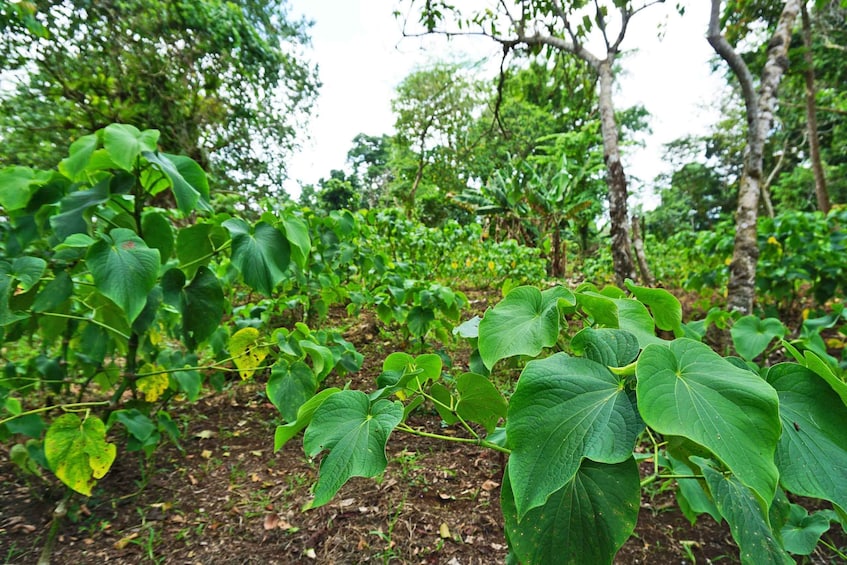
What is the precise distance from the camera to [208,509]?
1.38 m

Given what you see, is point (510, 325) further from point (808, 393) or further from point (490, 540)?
point (490, 540)

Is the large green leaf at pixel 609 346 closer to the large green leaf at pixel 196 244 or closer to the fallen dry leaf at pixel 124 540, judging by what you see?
the large green leaf at pixel 196 244

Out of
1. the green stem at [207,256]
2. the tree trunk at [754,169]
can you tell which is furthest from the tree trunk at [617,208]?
the green stem at [207,256]

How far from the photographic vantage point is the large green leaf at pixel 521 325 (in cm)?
Answer: 54

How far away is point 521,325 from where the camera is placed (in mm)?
591

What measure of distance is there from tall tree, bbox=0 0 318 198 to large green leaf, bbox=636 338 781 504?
613 cm

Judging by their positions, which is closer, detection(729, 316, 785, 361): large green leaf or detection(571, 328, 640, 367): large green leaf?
detection(571, 328, 640, 367): large green leaf

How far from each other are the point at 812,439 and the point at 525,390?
0.28 metres

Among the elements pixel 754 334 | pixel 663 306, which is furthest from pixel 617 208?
pixel 663 306

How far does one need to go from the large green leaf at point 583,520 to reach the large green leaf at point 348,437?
0.16 metres

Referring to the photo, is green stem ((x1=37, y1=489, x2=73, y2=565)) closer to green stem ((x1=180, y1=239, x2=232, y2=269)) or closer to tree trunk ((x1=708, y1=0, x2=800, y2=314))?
green stem ((x1=180, y1=239, x2=232, y2=269))

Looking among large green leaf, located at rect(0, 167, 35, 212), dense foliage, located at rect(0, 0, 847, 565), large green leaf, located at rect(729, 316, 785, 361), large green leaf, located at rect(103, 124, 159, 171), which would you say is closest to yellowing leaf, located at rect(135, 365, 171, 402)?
dense foliage, located at rect(0, 0, 847, 565)

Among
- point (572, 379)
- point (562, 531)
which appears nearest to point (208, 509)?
point (562, 531)

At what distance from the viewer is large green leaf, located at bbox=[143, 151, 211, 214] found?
922mm
